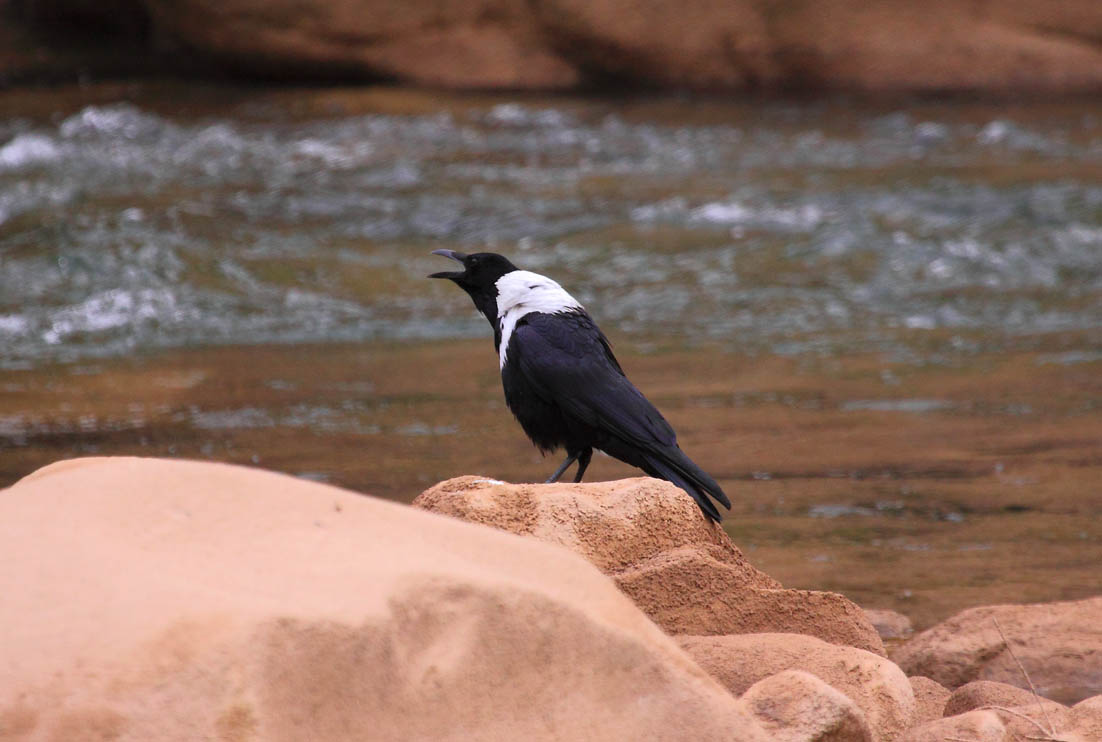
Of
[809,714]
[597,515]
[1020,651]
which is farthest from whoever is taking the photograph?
[1020,651]

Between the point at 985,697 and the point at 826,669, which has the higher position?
the point at 826,669

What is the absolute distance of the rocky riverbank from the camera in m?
1.92

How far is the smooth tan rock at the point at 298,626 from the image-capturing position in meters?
1.91

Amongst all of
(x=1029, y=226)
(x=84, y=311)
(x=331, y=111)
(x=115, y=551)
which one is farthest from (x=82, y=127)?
(x=115, y=551)

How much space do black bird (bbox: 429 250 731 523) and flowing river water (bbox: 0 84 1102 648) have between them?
0.81 meters

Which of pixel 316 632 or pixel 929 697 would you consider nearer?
pixel 316 632

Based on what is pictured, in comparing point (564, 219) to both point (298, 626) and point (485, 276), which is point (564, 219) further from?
point (298, 626)

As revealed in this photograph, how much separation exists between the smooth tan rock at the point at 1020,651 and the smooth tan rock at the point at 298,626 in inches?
63.9

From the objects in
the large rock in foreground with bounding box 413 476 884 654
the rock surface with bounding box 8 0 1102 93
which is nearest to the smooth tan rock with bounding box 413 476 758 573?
the large rock in foreground with bounding box 413 476 884 654

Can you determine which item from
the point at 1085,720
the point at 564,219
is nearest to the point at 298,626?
the point at 1085,720

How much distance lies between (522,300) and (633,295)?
19.7 feet

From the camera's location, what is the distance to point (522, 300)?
15.6 ft

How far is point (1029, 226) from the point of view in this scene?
12148 millimetres

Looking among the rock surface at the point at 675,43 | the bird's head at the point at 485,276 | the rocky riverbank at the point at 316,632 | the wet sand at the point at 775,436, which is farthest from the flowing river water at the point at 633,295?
the rocky riverbank at the point at 316,632
